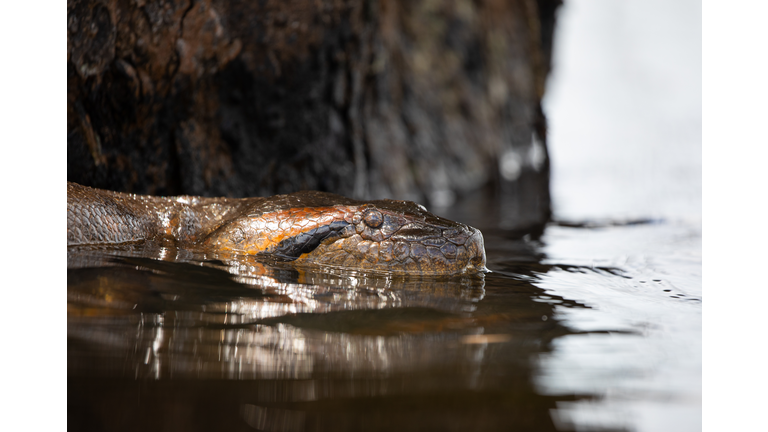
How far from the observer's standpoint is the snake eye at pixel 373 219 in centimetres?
294

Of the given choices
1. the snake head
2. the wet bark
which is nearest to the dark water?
the snake head

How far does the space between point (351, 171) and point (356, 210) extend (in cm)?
353

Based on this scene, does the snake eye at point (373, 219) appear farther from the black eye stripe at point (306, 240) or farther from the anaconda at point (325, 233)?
the black eye stripe at point (306, 240)

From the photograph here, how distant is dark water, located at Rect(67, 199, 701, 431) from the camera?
116cm

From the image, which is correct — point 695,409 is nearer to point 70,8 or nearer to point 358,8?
point 70,8

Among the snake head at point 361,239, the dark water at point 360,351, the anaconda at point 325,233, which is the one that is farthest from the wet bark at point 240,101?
the dark water at point 360,351

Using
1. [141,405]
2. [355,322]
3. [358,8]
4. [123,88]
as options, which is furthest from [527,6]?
[141,405]

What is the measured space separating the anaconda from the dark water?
0.30 meters

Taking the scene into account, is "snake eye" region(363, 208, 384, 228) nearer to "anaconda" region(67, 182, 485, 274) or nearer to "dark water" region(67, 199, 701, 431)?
"anaconda" region(67, 182, 485, 274)

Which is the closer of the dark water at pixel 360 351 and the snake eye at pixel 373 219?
the dark water at pixel 360 351

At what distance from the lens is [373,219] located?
116 inches

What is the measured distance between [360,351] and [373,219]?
4.83ft

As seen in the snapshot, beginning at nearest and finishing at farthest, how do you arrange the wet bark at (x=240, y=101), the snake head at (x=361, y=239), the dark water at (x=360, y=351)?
the dark water at (x=360, y=351) < the snake head at (x=361, y=239) < the wet bark at (x=240, y=101)

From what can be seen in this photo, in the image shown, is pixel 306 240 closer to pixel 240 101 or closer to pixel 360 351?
pixel 360 351
